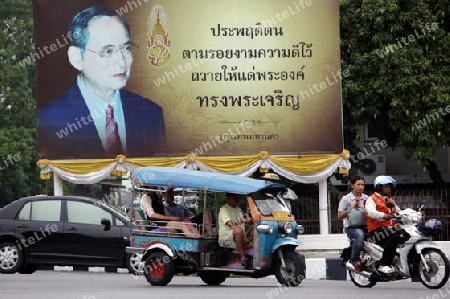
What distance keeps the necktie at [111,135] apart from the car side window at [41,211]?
719 cm

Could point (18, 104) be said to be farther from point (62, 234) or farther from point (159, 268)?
point (159, 268)

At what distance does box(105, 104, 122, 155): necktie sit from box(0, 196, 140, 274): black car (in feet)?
23.2

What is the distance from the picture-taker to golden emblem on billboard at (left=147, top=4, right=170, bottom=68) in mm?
28922

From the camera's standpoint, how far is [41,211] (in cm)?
2212

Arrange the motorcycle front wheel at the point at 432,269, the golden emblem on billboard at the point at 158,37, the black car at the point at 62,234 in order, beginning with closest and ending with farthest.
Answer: the motorcycle front wheel at the point at 432,269, the black car at the point at 62,234, the golden emblem on billboard at the point at 158,37

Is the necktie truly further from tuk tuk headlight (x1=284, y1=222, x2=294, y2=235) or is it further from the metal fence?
tuk tuk headlight (x1=284, y1=222, x2=294, y2=235)

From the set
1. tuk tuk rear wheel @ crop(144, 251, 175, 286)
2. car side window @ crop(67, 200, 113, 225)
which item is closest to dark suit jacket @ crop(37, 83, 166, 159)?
car side window @ crop(67, 200, 113, 225)

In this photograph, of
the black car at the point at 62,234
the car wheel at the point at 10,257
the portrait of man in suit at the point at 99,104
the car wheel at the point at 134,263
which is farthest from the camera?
the portrait of man in suit at the point at 99,104

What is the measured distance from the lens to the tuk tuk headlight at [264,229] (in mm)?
16922

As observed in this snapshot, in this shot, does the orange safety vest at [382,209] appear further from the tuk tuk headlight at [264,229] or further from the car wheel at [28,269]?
the car wheel at [28,269]

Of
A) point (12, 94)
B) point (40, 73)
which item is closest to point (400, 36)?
point (40, 73)

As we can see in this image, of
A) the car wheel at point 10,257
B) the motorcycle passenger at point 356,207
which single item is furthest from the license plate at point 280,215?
the car wheel at point 10,257

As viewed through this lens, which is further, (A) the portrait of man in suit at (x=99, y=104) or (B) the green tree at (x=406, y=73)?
(B) the green tree at (x=406, y=73)

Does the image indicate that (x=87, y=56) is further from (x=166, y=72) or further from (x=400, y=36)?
(x=400, y=36)
